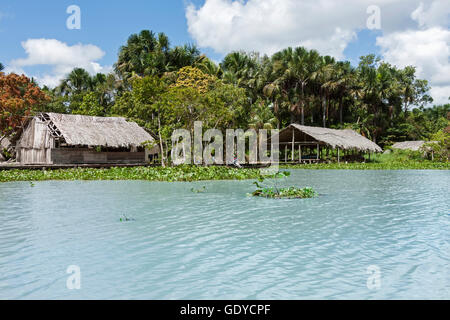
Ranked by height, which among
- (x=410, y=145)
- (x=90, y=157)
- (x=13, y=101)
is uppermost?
(x=13, y=101)

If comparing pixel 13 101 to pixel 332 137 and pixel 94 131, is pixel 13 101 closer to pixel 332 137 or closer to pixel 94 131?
pixel 94 131

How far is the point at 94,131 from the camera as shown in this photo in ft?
86.9

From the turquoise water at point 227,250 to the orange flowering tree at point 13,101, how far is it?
1881 cm

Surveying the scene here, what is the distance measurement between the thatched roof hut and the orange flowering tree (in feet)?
3.29

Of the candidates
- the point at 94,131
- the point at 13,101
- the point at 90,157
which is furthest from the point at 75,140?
the point at 13,101

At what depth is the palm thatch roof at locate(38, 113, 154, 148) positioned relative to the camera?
82.2 feet

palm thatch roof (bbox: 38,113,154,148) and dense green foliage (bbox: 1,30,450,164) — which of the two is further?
dense green foliage (bbox: 1,30,450,164)

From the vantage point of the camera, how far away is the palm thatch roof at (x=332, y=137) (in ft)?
105

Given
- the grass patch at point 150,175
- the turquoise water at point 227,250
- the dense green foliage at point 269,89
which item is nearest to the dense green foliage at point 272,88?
the dense green foliage at point 269,89

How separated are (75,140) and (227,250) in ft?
69.2

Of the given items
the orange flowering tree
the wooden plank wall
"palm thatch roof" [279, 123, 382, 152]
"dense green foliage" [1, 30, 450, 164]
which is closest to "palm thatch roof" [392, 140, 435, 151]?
"dense green foliage" [1, 30, 450, 164]

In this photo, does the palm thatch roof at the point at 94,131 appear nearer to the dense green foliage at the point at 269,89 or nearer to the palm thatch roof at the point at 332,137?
the dense green foliage at the point at 269,89

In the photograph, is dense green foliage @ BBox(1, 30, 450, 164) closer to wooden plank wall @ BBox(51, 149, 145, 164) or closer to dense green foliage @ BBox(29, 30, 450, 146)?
dense green foliage @ BBox(29, 30, 450, 146)

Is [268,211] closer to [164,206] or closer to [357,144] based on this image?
[164,206]
